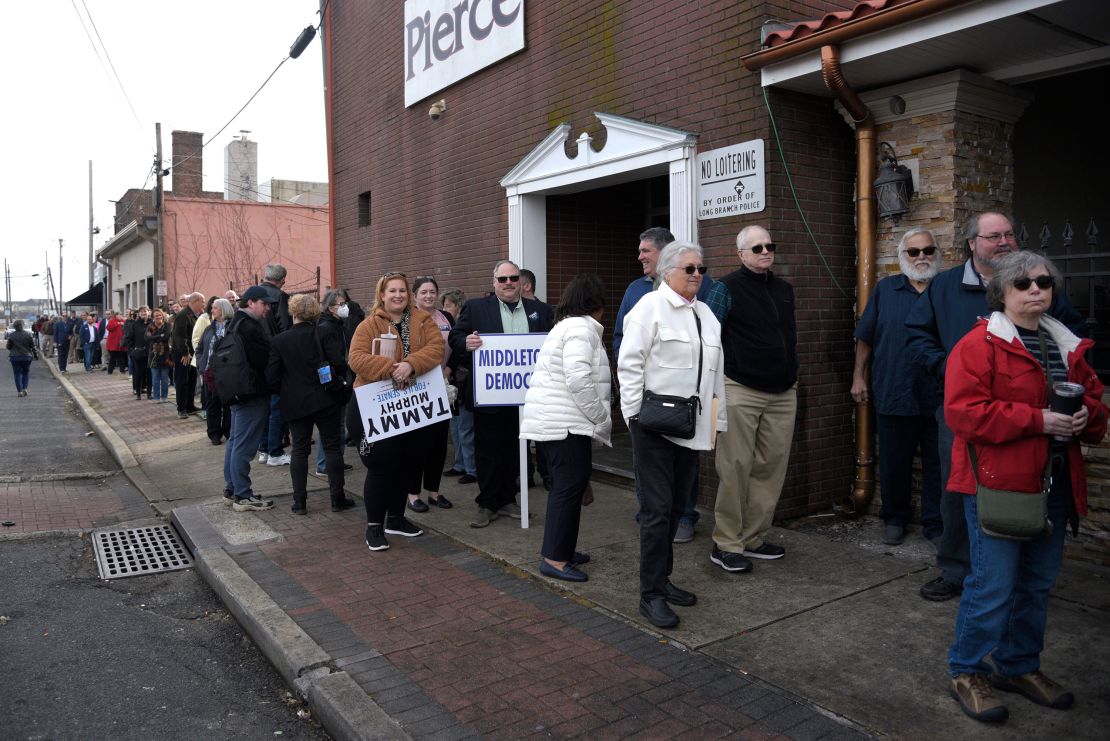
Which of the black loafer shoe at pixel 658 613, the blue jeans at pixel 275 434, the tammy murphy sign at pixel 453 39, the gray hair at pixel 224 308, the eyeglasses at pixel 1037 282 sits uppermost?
the tammy murphy sign at pixel 453 39

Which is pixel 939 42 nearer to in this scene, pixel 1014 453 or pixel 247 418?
pixel 1014 453

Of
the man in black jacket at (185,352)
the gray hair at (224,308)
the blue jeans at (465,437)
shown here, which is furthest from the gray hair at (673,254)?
the man in black jacket at (185,352)

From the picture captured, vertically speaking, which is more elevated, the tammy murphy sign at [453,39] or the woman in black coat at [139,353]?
the tammy murphy sign at [453,39]

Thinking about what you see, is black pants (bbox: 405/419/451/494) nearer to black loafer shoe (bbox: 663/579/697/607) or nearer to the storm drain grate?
the storm drain grate

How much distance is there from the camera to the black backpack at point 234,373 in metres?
6.66

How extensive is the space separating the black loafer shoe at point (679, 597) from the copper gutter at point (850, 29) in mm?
3466

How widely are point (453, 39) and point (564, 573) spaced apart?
6600mm

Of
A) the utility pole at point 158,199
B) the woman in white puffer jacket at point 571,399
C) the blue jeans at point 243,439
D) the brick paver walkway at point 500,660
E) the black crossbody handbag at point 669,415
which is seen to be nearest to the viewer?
the brick paver walkway at point 500,660

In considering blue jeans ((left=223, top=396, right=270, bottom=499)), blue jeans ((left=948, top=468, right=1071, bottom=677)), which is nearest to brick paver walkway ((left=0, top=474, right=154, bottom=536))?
blue jeans ((left=223, top=396, right=270, bottom=499))

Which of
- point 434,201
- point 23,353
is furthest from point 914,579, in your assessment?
point 23,353

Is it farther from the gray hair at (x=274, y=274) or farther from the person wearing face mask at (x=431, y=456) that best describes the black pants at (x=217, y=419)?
the person wearing face mask at (x=431, y=456)

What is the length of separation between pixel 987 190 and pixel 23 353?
Answer: 19.6 m

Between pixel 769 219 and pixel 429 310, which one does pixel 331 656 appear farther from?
pixel 769 219

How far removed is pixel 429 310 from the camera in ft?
22.2
